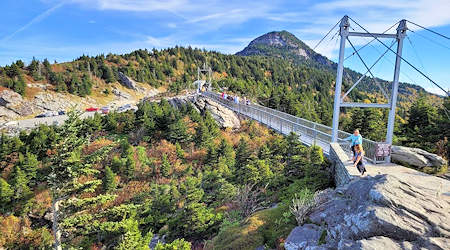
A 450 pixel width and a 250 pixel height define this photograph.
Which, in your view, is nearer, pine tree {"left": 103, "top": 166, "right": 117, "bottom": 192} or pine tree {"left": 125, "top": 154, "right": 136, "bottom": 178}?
pine tree {"left": 103, "top": 166, "right": 117, "bottom": 192}

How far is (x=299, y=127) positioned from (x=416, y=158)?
7.68 m

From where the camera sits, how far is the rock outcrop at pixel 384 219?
4000 mm

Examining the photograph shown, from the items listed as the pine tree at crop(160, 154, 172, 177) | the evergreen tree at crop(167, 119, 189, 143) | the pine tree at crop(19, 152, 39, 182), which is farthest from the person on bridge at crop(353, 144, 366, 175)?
the pine tree at crop(19, 152, 39, 182)

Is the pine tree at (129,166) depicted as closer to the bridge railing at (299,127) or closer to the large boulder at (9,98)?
the bridge railing at (299,127)

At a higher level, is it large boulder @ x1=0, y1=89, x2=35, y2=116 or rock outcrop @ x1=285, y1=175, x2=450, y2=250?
rock outcrop @ x1=285, y1=175, x2=450, y2=250

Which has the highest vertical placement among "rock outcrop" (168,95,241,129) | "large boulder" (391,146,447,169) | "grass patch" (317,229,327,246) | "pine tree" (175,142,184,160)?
"large boulder" (391,146,447,169)

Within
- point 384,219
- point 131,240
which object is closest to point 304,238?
point 384,219

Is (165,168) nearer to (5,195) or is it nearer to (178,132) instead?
(178,132)

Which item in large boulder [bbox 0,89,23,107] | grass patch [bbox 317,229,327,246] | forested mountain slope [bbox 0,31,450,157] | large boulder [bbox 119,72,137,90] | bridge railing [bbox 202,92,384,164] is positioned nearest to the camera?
grass patch [bbox 317,229,327,246]

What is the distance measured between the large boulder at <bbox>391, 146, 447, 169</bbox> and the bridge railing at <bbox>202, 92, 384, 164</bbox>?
61 centimetres

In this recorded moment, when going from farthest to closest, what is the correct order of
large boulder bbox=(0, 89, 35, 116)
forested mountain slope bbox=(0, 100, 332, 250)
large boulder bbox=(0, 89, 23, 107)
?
large boulder bbox=(0, 89, 23, 107)
large boulder bbox=(0, 89, 35, 116)
forested mountain slope bbox=(0, 100, 332, 250)

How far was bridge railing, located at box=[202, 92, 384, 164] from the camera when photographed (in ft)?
30.3

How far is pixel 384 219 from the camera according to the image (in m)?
4.25

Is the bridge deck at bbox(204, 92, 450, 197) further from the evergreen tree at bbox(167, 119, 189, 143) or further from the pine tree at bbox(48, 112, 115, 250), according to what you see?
the pine tree at bbox(48, 112, 115, 250)
